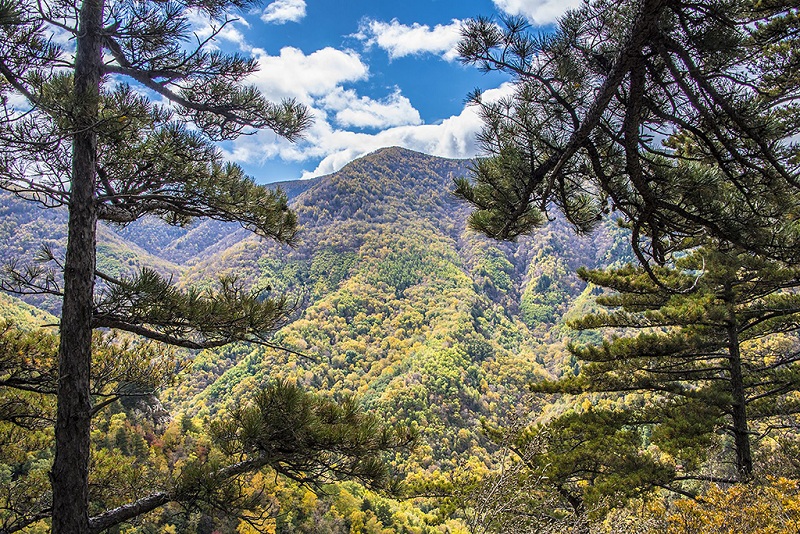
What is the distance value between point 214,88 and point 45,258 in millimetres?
1213

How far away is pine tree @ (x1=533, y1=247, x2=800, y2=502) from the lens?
13.5ft

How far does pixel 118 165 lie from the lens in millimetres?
2088

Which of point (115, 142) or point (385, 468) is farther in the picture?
point (385, 468)

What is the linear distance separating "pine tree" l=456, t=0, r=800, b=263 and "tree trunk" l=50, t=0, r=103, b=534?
181 centimetres

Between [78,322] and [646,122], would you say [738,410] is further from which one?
[78,322]

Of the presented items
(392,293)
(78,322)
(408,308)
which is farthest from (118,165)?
(392,293)

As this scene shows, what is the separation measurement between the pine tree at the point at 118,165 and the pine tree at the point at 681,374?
397cm

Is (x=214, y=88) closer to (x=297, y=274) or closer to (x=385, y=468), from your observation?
(x=385, y=468)

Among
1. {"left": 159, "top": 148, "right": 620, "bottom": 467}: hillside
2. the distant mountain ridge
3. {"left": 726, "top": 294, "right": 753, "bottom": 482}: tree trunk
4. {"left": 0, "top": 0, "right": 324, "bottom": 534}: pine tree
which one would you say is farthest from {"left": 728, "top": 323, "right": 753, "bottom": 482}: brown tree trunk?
the distant mountain ridge

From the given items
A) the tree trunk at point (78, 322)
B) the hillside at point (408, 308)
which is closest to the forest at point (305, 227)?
the tree trunk at point (78, 322)

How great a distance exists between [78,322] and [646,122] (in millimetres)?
2717

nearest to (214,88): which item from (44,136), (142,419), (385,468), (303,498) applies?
(44,136)

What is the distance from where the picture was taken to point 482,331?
55.3 metres

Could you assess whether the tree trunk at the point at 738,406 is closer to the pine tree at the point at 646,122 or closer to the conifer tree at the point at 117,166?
the pine tree at the point at 646,122
